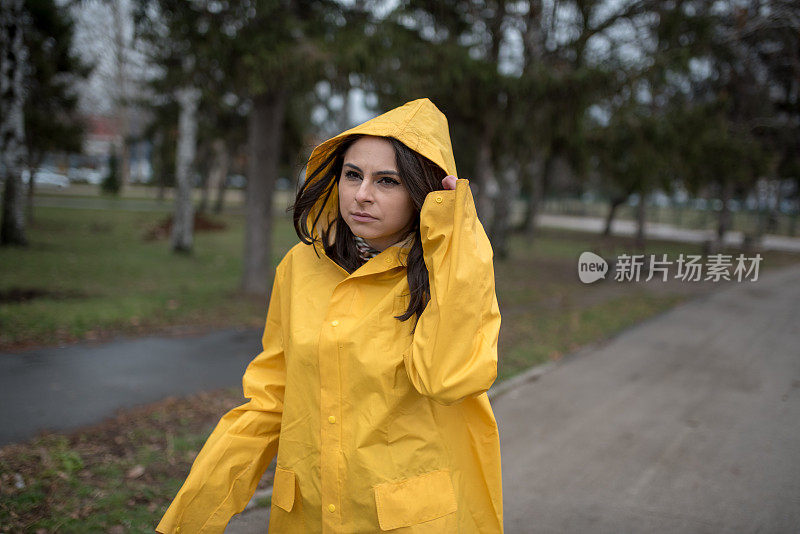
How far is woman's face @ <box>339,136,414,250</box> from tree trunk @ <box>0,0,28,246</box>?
35.5 feet

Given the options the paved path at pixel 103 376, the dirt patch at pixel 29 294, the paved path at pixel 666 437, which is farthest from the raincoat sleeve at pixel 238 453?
the dirt patch at pixel 29 294

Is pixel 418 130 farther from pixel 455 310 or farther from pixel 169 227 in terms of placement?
pixel 169 227

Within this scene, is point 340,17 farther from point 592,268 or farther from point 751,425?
point 751,425

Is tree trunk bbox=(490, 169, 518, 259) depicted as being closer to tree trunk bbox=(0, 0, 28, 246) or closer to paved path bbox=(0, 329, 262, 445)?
paved path bbox=(0, 329, 262, 445)

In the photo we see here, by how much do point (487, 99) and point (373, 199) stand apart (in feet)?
22.1

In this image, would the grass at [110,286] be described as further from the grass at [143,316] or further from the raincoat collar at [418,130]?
the raincoat collar at [418,130]

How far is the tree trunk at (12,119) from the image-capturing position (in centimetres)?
961

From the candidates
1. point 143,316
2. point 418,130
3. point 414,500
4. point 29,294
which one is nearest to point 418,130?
point 418,130

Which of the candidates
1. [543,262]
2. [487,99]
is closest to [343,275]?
[487,99]

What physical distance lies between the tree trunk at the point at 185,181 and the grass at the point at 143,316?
565 mm

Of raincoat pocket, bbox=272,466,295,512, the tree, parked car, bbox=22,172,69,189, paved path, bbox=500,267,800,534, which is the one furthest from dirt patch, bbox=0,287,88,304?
parked car, bbox=22,172,69,189

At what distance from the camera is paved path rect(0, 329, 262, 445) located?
406 cm

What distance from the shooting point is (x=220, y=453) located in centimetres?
168

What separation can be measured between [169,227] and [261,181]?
429 inches
